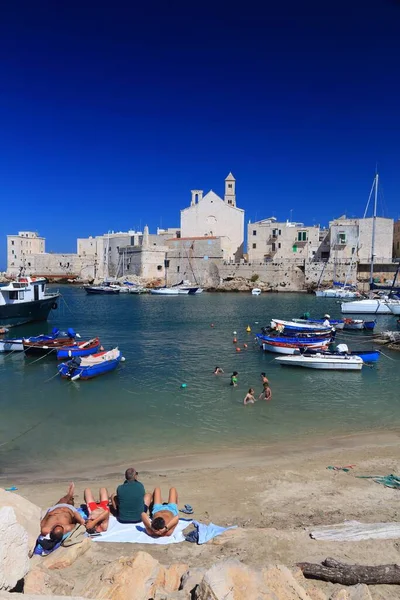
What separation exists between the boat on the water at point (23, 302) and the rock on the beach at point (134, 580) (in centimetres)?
2747

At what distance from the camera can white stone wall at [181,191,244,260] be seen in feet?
204

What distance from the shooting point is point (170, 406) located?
12.8 metres

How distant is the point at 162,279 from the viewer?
62156 millimetres

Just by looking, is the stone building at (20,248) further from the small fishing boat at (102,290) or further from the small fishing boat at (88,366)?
the small fishing boat at (88,366)

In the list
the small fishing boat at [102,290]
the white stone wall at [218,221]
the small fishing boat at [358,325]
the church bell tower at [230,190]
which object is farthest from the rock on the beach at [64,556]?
the church bell tower at [230,190]

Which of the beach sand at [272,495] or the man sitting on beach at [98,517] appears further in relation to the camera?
the man sitting on beach at [98,517]

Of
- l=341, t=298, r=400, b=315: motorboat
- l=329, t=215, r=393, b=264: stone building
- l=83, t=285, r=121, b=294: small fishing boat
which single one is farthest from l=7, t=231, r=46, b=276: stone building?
l=341, t=298, r=400, b=315: motorboat

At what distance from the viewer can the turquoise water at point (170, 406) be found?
9.92 m

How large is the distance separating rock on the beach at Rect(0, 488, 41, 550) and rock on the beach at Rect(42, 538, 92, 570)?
25 cm

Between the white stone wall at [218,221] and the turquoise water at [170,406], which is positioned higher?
the white stone wall at [218,221]

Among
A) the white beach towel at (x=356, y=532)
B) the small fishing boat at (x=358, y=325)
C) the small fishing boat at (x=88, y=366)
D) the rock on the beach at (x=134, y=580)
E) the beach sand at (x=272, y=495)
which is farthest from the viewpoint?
the small fishing boat at (x=358, y=325)

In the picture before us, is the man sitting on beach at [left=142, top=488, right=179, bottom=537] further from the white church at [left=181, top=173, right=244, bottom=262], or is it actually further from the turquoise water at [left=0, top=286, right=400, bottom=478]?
the white church at [left=181, top=173, right=244, bottom=262]

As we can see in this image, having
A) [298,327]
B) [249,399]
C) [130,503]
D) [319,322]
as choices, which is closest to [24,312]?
[298,327]

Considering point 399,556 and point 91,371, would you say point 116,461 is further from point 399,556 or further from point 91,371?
point 91,371
